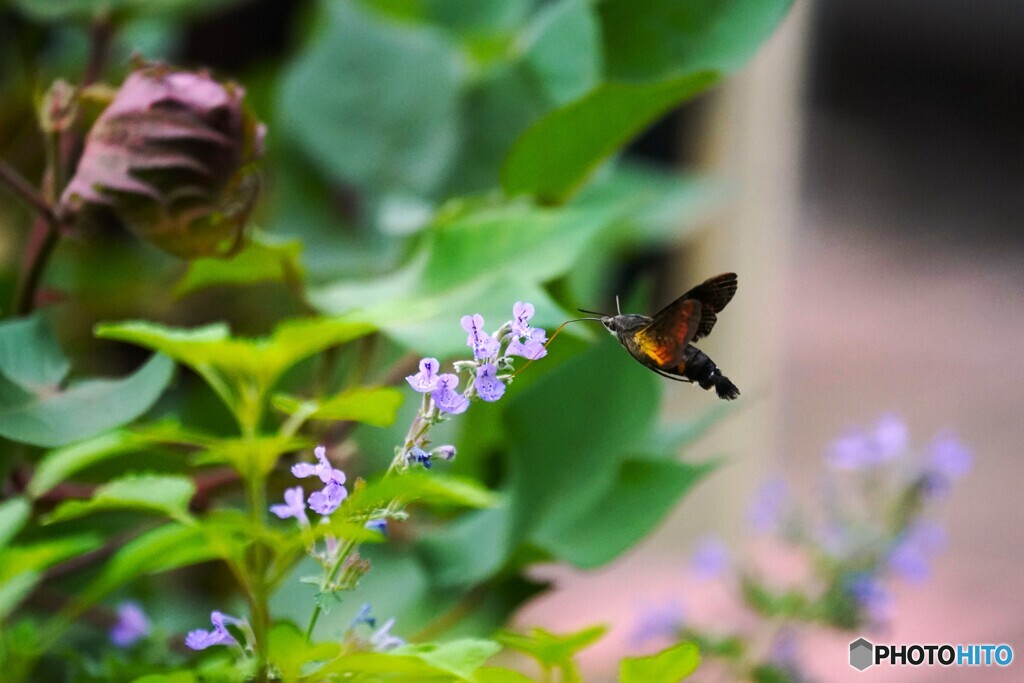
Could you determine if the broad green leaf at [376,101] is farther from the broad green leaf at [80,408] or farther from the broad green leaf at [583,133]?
the broad green leaf at [80,408]

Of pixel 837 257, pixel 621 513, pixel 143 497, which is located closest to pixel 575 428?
pixel 621 513

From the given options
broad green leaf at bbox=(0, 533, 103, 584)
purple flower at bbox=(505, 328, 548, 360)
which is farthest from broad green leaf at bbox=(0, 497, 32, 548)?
purple flower at bbox=(505, 328, 548, 360)

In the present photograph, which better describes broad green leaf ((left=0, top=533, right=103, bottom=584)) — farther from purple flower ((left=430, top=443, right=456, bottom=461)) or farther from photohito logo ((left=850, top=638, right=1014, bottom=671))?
photohito logo ((left=850, top=638, right=1014, bottom=671))

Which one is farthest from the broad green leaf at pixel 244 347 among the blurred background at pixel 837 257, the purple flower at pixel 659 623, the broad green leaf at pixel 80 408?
the purple flower at pixel 659 623

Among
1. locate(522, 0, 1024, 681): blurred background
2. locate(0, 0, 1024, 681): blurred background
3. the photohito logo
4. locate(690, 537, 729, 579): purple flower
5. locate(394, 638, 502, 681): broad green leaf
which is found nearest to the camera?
locate(394, 638, 502, 681): broad green leaf

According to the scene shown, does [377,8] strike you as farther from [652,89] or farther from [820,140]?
[820,140]

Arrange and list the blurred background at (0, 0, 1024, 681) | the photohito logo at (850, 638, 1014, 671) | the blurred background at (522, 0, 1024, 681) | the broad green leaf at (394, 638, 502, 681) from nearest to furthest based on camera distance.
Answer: the broad green leaf at (394, 638, 502, 681)
the photohito logo at (850, 638, 1014, 671)
the blurred background at (0, 0, 1024, 681)
the blurred background at (522, 0, 1024, 681)
